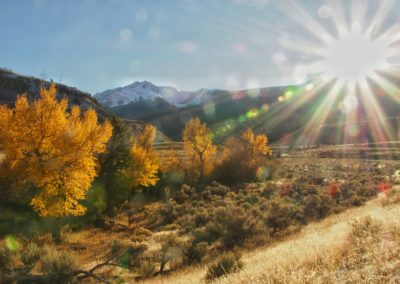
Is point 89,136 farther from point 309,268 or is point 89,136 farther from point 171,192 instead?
point 171,192

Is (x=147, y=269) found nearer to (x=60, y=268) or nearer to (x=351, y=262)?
(x=60, y=268)

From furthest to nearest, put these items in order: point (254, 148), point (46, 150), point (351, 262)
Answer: point (254, 148)
point (46, 150)
point (351, 262)

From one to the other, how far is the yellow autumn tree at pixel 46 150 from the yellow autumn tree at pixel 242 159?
29.9 m

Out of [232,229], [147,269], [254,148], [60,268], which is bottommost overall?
[147,269]

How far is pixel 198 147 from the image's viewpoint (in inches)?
1921

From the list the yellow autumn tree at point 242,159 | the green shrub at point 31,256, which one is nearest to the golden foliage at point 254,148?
the yellow autumn tree at point 242,159

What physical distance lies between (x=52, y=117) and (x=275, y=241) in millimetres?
14625

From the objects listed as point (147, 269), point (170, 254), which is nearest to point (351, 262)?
point (147, 269)

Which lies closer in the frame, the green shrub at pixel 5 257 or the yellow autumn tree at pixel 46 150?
the green shrub at pixel 5 257

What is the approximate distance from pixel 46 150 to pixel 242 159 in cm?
3321

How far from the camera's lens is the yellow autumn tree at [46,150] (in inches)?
773

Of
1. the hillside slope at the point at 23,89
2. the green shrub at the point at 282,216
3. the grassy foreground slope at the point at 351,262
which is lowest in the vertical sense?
the green shrub at the point at 282,216

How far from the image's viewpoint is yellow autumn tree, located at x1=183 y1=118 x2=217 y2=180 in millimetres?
48281

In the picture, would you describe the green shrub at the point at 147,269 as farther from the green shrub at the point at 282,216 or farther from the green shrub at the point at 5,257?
the green shrub at the point at 282,216
